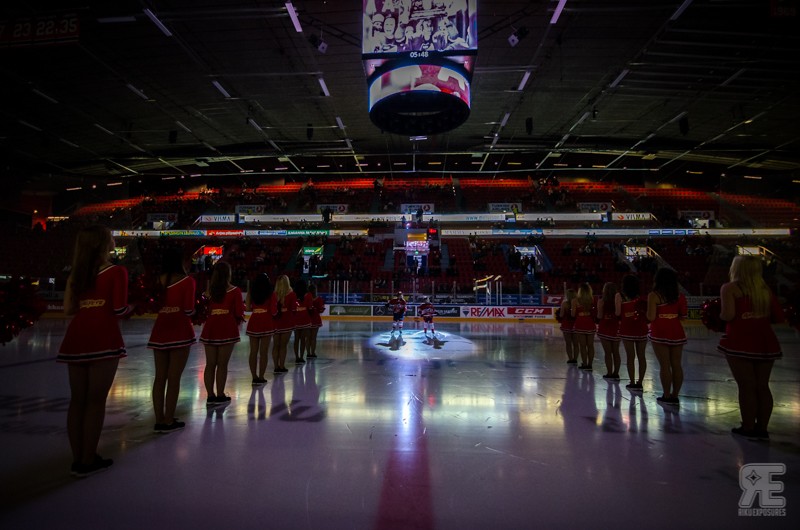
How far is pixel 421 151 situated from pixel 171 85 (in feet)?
45.4

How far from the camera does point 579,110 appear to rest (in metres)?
18.2

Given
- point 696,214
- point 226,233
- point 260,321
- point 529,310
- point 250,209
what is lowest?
point 529,310

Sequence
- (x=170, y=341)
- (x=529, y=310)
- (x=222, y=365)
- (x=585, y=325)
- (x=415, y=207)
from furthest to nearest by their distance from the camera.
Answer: (x=415, y=207) → (x=529, y=310) → (x=585, y=325) → (x=222, y=365) → (x=170, y=341)

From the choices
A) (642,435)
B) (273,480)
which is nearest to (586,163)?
(642,435)

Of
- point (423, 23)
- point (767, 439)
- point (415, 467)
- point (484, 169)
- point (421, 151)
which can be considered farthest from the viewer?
point (484, 169)

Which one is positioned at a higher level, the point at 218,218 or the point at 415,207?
the point at 415,207

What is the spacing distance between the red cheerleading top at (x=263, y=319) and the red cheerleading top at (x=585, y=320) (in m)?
5.66

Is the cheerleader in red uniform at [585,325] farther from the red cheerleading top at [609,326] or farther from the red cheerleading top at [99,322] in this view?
the red cheerleading top at [99,322]

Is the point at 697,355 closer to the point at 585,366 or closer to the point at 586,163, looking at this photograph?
the point at 585,366

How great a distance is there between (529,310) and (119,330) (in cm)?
1835

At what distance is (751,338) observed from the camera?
3525 millimetres

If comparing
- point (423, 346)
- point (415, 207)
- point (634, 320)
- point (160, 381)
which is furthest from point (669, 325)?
point (415, 207)

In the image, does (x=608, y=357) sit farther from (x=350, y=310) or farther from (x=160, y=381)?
(x=350, y=310)

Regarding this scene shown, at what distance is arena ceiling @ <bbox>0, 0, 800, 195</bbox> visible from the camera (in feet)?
37.7
